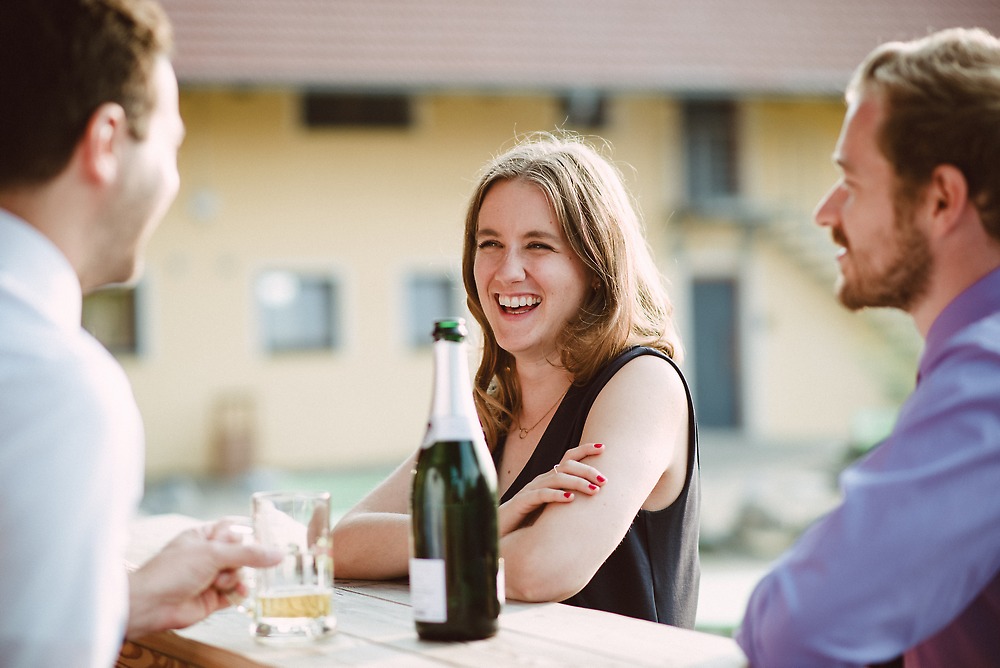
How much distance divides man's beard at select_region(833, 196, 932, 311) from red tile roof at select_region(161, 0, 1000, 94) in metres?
13.0

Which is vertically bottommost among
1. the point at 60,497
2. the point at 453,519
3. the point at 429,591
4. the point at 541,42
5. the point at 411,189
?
the point at 429,591

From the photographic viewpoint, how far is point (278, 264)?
1559 centimetres

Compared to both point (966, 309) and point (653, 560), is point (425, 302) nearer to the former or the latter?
point (653, 560)

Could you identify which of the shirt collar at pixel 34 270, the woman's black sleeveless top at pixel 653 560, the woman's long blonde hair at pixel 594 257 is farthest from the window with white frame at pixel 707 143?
the shirt collar at pixel 34 270

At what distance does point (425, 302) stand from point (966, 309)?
14876 millimetres

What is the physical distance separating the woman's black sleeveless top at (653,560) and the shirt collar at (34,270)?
3.95 feet

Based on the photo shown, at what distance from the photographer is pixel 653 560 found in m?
2.24

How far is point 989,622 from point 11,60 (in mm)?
1377

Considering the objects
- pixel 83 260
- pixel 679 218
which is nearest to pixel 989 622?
pixel 83 260

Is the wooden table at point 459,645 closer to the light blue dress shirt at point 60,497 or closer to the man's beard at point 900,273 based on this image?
the light blue dress shirt at point 60,497

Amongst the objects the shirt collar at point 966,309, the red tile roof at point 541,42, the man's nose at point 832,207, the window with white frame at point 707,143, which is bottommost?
the shirt collar at point 966,309

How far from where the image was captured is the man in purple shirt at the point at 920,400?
4.33 ft

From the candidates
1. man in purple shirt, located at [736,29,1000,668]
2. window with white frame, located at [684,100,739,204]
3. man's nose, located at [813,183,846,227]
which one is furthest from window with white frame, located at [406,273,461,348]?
man in purple shirt, located at [736,29,1000,668]

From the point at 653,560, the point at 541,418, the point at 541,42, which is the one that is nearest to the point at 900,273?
the point at 653,560
